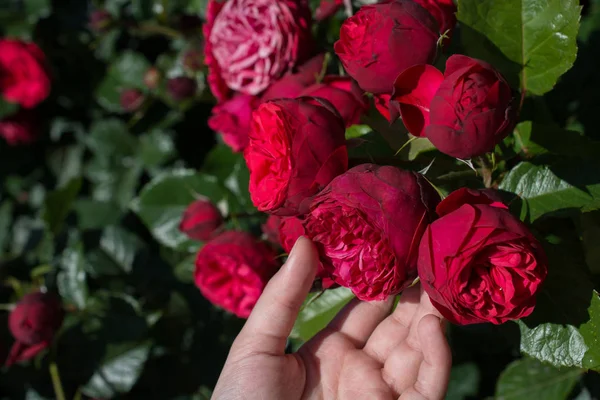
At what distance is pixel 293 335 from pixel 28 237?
116 centimetres

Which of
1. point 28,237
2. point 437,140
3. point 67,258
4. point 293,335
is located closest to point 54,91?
point 28,237

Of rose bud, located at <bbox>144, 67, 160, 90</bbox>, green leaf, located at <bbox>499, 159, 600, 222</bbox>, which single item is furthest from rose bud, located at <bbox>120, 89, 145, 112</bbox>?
green leaf, located at <bbox>499, 159, 600, 222</bbox>

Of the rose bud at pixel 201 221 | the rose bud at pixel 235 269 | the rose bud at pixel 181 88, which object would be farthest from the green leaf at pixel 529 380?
the rose bud at pixel 181 88

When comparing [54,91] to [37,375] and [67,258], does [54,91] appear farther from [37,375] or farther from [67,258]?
[37,375]

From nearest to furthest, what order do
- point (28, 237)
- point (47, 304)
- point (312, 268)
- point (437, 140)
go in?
point (437, 140) < point (312, 268) < point (47, 304) < point (28, 237)

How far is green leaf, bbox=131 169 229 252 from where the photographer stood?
134 cm

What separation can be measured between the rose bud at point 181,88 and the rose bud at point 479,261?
0.90m

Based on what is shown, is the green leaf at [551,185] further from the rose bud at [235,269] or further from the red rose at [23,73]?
the red rose at [23,73]

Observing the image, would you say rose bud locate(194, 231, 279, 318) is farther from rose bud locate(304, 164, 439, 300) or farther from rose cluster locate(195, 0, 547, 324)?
rose bud locate(304, 164, 439, 300)

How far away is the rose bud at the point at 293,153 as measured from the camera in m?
0.73

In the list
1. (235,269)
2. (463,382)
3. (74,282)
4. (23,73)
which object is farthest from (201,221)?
(23,73)

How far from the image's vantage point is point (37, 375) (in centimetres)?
149

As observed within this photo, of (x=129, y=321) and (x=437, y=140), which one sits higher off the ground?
(x=437, y=140)

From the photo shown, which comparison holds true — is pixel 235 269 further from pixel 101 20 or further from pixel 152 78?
pixel 101 20
